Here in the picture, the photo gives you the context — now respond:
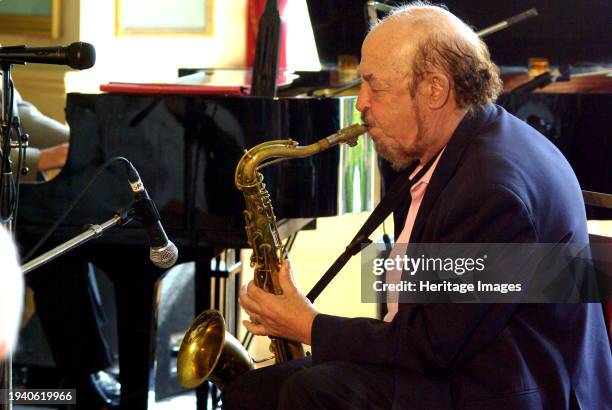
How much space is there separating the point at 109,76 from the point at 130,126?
9.21ft

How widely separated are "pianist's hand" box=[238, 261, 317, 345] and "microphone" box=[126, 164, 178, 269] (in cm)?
24

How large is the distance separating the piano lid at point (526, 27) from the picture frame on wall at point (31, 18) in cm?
183

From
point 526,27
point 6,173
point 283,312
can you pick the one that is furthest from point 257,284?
point 526,27

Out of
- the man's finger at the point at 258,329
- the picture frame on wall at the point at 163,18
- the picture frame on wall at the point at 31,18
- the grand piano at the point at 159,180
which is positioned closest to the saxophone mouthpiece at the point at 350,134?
the man's finger at the point at 258,329

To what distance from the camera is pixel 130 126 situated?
129 inches

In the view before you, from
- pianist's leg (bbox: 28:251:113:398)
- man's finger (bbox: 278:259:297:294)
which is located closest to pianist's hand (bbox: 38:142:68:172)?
pianist's leg (bbox: 28:251:113:398)

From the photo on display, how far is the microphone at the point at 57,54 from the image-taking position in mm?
2150

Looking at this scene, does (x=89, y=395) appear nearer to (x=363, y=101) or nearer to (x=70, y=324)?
(x=70, y=324)

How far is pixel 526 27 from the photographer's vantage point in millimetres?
4281

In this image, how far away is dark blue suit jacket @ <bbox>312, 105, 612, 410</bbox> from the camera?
6.20 ft

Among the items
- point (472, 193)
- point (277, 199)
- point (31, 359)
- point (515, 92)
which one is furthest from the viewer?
point (31, 359)

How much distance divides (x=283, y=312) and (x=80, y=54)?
0.76 metres

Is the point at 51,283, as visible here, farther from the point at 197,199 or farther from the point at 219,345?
the point at 219,345

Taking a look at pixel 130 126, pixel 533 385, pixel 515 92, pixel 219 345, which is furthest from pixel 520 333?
pixel 515 92
